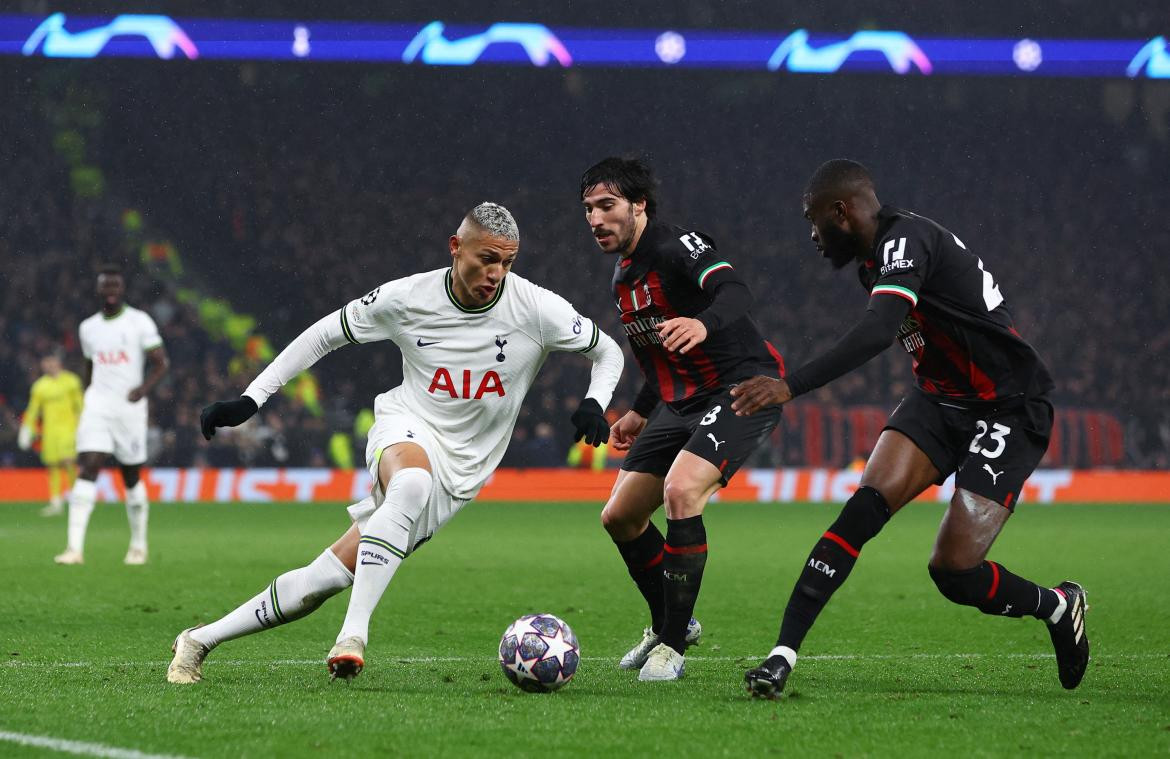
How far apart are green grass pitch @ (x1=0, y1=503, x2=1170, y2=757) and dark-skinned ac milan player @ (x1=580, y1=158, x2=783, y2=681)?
1.37 feet

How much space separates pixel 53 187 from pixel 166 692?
79.0ft

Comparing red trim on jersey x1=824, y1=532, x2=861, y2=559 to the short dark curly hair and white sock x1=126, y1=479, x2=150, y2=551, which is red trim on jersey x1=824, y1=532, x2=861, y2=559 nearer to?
the short dark curly hair

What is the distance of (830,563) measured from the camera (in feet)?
17.5

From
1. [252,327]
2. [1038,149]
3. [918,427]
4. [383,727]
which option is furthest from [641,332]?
[1038,149]

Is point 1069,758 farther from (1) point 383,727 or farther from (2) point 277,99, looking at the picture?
(2) point 277,99

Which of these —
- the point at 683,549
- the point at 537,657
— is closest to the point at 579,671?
the point at 683,549

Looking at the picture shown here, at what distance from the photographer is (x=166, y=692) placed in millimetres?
5203

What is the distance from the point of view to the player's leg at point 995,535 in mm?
5441

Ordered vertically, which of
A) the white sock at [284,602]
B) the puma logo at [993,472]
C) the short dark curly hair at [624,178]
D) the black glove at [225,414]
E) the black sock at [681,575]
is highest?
the short dark curly hair at [624,178]

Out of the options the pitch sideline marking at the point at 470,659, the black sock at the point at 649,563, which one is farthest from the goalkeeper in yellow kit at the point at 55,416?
the black sock at the point at 649,563

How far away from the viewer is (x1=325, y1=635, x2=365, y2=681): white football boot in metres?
5.11

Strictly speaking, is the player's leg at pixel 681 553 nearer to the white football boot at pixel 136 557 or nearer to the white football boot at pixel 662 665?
the white football boot at pixel 662 665

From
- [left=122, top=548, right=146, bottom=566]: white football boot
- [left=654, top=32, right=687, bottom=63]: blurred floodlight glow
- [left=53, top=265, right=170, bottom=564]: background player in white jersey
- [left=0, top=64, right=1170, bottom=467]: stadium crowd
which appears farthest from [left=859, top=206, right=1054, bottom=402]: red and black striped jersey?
[left=654, top=32, right=687, bottom=63]: blurred floodlight glow

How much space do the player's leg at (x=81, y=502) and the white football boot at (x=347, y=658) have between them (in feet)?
22.4
